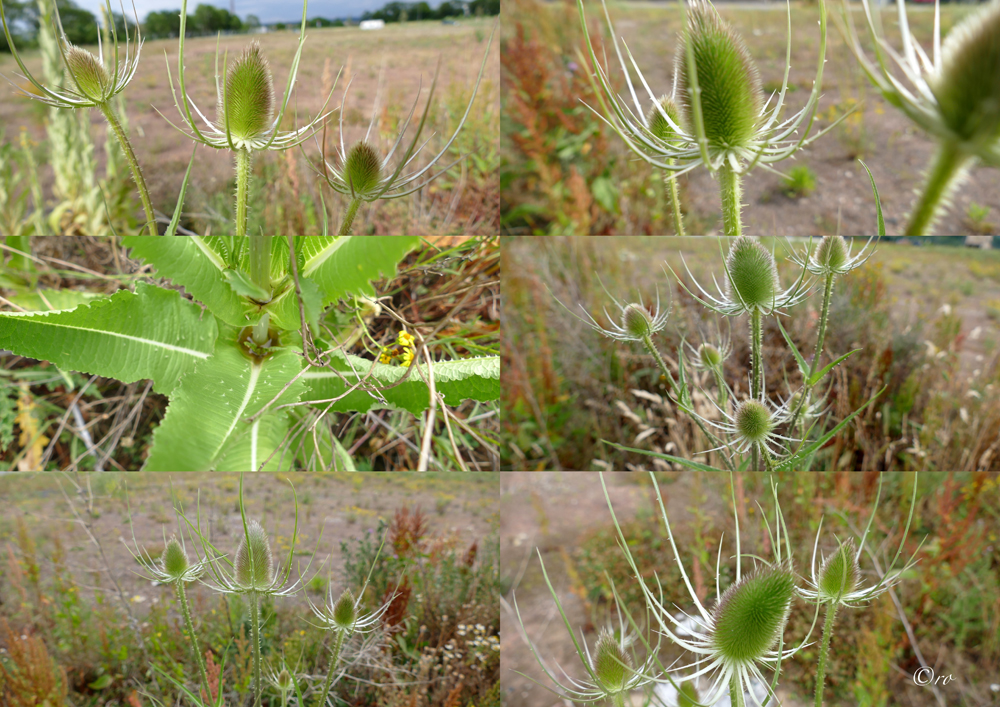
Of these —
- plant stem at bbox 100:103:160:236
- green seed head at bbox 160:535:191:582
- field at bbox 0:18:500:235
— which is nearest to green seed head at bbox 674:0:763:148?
plant stem at bbox 100:103:160:236

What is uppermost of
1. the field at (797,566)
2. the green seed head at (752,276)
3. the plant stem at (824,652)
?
the green seed head at (752,276)

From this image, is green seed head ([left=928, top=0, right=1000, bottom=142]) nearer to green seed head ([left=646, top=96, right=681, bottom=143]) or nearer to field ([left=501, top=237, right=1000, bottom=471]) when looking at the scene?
green seed head ([left=646, top=96, right=681, bottom=143])

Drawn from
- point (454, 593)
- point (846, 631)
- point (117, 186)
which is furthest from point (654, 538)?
point (117, 186)

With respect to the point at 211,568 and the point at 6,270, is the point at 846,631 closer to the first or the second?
the point at 211,568

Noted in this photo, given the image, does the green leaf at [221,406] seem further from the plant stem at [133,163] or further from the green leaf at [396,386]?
the plant stem at [133,163]

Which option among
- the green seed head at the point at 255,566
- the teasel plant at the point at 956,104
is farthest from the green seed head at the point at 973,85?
the green seed head at the point at 255,566

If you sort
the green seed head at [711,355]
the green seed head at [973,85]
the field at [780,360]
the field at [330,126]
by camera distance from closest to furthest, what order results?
the green seed head at [973,85], the green seed head at [711,355], the field at [780,360], the field at [330,126]

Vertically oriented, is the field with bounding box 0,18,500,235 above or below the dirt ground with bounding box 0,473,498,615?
above
